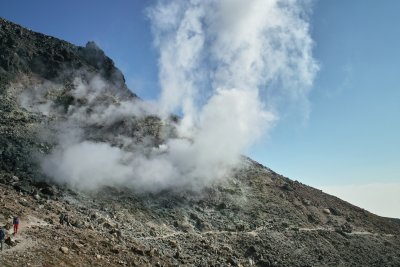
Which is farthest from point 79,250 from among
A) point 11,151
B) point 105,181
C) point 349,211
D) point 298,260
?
point 349,211

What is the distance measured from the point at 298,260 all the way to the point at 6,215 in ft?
83.6

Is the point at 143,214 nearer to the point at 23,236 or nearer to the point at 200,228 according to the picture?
the point at 200,228

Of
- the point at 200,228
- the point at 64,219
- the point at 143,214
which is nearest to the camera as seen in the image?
the point at 64,219

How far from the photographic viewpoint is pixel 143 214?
38.0 meters

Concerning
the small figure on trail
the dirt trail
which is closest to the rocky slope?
the dirt trail

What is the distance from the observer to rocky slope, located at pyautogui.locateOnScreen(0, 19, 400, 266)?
95.5 ft

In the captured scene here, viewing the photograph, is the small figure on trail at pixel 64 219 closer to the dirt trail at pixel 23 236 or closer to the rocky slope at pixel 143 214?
the rocky slope at pixel 143 214

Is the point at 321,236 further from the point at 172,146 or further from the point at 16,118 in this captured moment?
the point at 16,118

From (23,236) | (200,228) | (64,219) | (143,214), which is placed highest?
(143,214)

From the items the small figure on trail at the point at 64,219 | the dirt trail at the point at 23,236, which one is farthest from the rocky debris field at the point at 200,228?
the small figure on trail at the point at 64,219

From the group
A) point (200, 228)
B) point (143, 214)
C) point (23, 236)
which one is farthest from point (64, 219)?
point (200, 228)

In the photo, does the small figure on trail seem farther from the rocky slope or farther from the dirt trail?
the dirt trail

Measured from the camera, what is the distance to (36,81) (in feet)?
186

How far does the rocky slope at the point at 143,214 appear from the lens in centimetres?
2912
